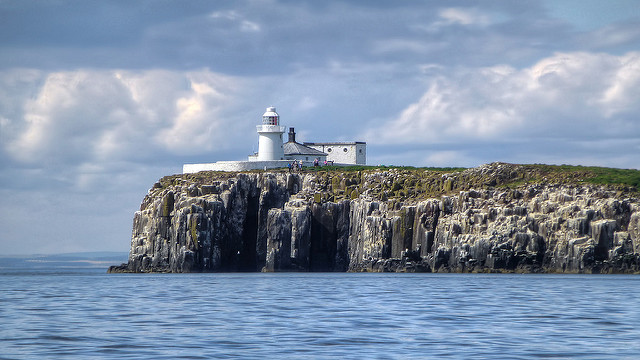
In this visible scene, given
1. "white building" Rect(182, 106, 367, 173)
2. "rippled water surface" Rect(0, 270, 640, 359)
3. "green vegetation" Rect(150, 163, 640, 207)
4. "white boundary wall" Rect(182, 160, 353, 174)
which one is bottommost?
"rippled water surface" Rect(0, 270, 640, 359)

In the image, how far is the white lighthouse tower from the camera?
15538cm

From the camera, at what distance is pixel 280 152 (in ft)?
515

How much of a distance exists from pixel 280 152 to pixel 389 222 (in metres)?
39.6

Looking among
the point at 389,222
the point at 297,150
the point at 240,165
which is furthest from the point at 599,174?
the point at 297,150

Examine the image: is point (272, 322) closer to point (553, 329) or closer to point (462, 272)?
point (553, 329)

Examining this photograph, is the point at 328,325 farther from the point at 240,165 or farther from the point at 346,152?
the point at 346,152

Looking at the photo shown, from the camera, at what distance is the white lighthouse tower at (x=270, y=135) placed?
510 feet

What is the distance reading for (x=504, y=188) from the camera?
118 meters

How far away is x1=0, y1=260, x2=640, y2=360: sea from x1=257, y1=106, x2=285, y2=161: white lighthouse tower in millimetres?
90769

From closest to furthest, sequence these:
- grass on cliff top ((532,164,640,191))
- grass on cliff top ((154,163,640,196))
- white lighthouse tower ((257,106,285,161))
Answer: grass on cliff top ((532,164,640,191)) → grass on cliff top ((154,163,640,196)) → white lighthouse tower ((257,106,285,161))

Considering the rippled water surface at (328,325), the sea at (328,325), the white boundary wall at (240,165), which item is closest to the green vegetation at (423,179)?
the white boundary wall at (240,165)

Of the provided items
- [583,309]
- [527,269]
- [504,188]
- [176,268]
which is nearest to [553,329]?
[583,309]

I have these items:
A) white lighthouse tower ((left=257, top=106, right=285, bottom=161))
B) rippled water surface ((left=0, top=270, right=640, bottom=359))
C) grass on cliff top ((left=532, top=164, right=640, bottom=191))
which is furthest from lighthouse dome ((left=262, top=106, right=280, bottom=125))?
rippled water surface ((left=0, top=270, right=640, bottom=359))

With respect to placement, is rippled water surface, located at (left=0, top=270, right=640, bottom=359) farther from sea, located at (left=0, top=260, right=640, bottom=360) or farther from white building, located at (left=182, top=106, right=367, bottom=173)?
white building, located at (left=182, top=106, right=367, bottom=173)
